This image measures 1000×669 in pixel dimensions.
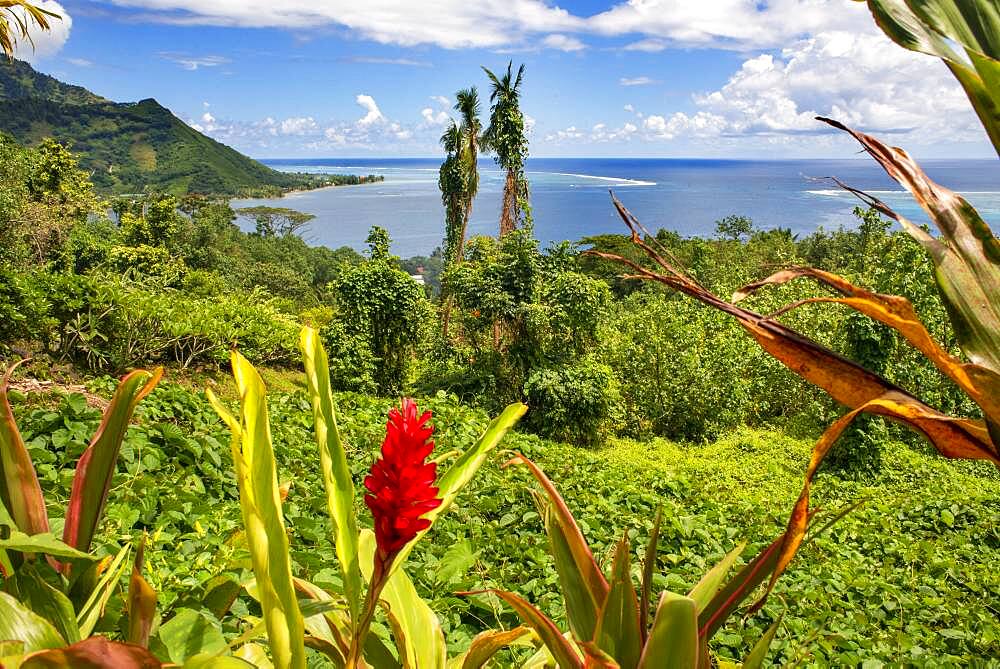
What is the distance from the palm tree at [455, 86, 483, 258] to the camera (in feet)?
59.4

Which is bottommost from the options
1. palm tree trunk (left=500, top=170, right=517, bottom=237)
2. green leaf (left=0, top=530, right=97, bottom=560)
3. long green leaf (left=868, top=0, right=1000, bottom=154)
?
green leaf (left=0, top=530, right=97, bottom=560)

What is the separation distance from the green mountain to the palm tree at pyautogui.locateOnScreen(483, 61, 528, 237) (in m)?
62.2

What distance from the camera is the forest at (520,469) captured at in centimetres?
65

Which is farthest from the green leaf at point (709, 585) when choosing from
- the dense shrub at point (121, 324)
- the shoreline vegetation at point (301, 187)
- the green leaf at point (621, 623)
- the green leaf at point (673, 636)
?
the shoreline vegetation at point (301, 187)

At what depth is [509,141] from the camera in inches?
674

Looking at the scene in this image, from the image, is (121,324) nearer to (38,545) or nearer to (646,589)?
(38,545)

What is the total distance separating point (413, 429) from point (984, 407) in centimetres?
58

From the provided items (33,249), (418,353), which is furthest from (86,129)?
(418,353)

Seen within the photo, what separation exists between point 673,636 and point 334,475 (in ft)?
1.46

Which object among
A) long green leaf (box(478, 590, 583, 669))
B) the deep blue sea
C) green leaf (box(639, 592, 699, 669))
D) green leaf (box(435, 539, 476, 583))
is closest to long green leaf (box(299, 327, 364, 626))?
long green leaf (box(478, 590, 583, 669))

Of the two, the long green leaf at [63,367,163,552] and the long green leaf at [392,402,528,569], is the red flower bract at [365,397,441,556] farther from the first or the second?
the long green leaf at [63,367,163,552]

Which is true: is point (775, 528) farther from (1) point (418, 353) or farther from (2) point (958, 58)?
(1) point (418, 353)

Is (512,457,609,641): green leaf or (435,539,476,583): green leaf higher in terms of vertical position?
(512,457,609,641): green leaf

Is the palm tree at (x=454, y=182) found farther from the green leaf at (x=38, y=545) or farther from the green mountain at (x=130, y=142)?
the green mountain at (x=130, y=142)
